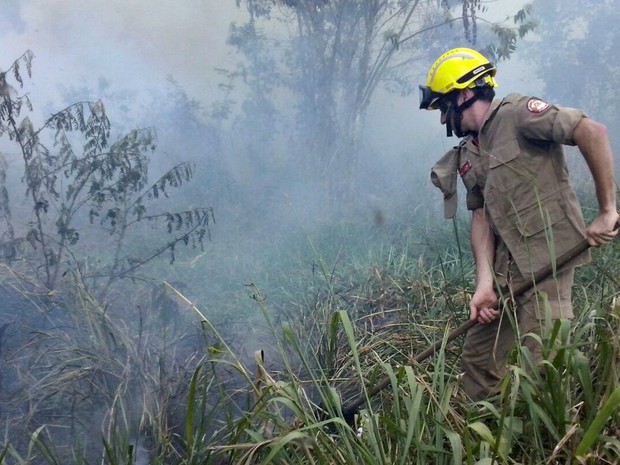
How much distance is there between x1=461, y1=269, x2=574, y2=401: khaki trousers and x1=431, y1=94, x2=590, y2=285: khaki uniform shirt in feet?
0.29

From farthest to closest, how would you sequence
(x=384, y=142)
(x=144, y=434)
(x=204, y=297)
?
(x=384, y=142)
(x=204, y=297)
(x=144, y=434)

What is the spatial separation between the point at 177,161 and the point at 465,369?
151 centimetres

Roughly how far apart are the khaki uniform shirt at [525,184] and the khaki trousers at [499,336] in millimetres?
89

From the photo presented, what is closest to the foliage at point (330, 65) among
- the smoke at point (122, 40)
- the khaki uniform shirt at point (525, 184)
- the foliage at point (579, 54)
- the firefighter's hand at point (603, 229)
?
the smoke at point (122, 40)

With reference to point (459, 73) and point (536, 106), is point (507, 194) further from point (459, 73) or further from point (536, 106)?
point (459, 73)

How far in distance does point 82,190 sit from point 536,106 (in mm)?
1817

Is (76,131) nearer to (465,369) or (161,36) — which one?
(161,36)

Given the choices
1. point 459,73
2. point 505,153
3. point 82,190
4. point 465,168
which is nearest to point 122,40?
point 82,190

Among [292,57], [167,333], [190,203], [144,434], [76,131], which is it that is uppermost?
[292,57]

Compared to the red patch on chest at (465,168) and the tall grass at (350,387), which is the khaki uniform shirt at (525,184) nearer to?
the red patch on chest at (465,168)

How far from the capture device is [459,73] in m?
2.79

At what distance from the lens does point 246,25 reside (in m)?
3.58

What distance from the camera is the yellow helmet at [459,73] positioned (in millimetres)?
2793

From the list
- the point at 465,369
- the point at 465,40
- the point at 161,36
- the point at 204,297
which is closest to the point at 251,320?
the point at 204,297
